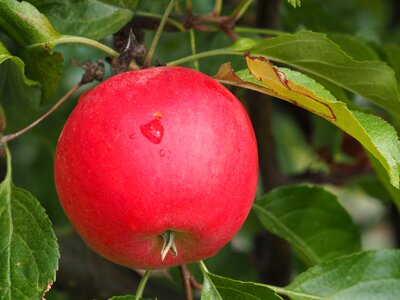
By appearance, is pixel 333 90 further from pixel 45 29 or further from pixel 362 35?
pixel 362 35

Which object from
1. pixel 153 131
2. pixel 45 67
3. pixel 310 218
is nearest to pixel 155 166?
pixel 153 131

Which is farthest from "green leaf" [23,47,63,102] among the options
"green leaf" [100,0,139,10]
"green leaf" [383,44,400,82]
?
"green leaf" [383,44,400,82]

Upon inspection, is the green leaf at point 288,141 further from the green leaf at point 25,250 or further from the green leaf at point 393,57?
the green leaf at point 25,250

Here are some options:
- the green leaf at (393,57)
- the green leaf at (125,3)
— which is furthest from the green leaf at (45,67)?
the green leaf at (393,57)

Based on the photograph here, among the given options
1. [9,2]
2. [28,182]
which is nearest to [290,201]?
[9,2]

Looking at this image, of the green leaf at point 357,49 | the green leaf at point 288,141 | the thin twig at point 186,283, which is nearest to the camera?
the thin twig at point 186,283

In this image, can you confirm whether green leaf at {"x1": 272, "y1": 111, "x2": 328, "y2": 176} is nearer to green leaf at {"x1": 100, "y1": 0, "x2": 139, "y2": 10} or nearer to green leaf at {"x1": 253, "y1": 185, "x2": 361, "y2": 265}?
green leaf at {"x1": 253, "y1": 185, "x2": 361, "y2": 265}

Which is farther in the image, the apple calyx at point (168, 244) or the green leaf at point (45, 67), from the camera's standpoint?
the green leaf at point (45, 67)
